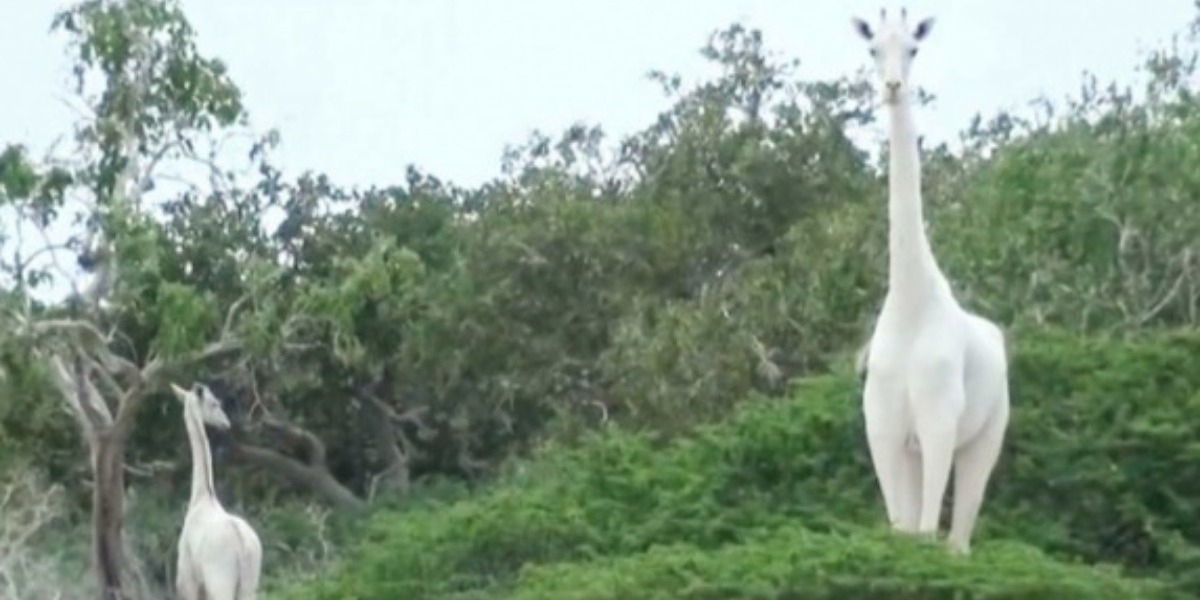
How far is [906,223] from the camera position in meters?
10.7

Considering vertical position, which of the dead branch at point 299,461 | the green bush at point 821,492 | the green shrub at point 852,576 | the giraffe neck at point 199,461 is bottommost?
the green shrub at point 852,576

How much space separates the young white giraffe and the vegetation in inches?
50.7

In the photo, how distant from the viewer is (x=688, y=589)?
9.88 m

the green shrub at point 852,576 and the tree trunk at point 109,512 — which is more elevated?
the tree trunk at point 109,512

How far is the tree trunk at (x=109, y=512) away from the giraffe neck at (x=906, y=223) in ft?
48.0

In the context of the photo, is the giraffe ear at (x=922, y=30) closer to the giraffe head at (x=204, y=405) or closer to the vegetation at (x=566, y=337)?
A: the vegetation at (x=566, y=337)

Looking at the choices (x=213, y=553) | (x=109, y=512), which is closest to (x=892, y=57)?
(x=213, y=553)

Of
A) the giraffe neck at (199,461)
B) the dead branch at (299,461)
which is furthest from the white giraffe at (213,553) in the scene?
the dead branch at (299,461)

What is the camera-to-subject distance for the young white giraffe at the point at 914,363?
10.5 m

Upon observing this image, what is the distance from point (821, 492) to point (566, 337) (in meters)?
14.8

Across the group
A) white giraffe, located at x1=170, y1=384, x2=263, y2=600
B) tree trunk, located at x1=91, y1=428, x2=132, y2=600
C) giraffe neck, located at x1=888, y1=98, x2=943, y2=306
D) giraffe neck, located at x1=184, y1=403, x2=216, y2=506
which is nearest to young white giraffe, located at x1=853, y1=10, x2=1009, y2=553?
giraffe neck, located at x1=888, y1=98, x2=943, y2=306

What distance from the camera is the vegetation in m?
13.3

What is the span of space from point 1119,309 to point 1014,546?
34.2 feet

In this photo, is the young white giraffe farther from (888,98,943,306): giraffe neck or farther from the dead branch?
the dead branch
